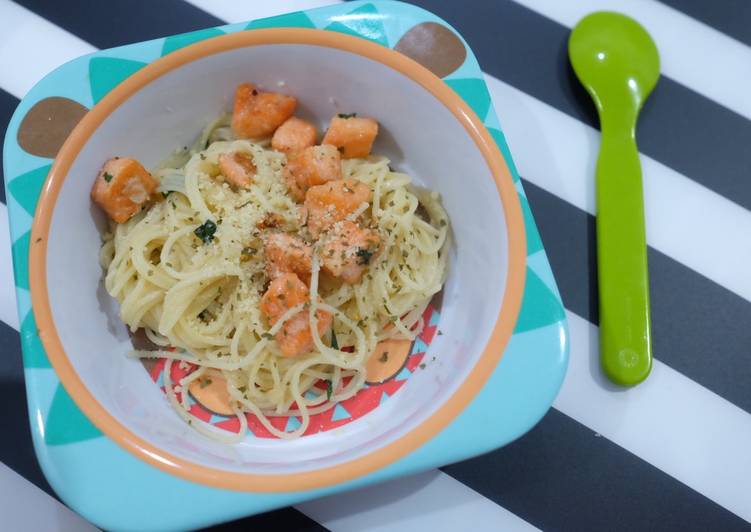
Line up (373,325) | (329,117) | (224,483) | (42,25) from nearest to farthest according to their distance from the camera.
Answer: (224,483), (373,325), (329,117), (42,25)

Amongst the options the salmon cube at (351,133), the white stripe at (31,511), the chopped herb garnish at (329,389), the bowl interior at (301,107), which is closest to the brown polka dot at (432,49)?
the bowl interior at (301,107)

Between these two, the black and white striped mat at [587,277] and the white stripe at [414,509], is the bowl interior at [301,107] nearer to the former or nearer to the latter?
the white stripe at [414,509]

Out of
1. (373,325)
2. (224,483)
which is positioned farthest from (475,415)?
(224,483)

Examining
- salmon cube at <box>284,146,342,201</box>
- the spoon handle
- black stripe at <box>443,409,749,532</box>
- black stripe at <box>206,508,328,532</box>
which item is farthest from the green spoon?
black stripe at <box>206,508,328,532</box>

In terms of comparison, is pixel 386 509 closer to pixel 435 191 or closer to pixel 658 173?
pixel 435 191

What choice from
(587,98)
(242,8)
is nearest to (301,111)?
(242,8)

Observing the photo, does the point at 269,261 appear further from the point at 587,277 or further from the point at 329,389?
the point at 587,277
